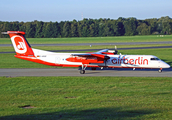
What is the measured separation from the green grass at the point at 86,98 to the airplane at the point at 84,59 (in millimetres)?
4401

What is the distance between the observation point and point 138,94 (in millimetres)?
17062

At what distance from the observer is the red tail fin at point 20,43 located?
91.0ft

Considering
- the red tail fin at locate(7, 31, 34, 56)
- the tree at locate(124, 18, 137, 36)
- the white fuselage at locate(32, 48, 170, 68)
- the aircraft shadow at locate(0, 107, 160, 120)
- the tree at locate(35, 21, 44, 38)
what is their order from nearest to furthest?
the aircraft shadow at locate(0, 107, 160, 120) → the white fuselage at locate(32, 48, 170, 68) → the red tail fin at locate(7, 31, 34, 56) → the tree at locate(35, 21, 44, 38) → the tree at locate(124, 18, 137, 36)

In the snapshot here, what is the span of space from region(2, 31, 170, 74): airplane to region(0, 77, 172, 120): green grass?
173 inches

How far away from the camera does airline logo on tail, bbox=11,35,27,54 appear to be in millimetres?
27859

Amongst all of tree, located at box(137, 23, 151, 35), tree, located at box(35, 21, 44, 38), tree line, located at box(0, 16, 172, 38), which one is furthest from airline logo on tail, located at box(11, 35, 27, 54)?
tree, located at box(137, 23, 151, 35)

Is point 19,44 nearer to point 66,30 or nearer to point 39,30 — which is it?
point 66,30

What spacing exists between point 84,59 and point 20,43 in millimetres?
8509

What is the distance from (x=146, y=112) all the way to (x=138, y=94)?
5046 millimetres

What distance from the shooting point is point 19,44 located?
28.0 m

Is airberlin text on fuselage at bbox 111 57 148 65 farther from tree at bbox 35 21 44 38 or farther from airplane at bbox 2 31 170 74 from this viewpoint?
tree at bbox 35 21 44 38

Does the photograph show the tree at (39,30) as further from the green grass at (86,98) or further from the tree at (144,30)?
the green grass at (86,98)

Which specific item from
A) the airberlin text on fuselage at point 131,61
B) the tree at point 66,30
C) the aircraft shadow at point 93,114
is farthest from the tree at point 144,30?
the aircraft shadow at point 93,114

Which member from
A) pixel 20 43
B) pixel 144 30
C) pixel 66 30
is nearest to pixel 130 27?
pixel 144 30
